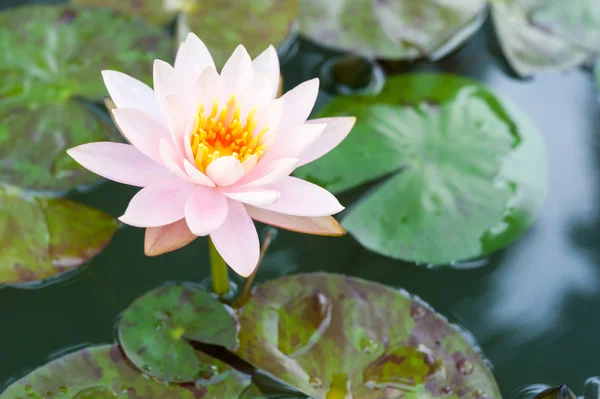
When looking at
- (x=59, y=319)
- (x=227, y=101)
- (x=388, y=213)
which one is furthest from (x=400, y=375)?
(x=59, y=319)

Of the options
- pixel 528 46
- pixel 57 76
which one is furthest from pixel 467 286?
pixel 57 76

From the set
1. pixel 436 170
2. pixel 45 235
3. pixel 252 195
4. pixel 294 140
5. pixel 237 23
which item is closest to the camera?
pixel 252 195

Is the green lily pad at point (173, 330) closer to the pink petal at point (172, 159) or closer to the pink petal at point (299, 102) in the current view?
the pink petal at point (172, 159)

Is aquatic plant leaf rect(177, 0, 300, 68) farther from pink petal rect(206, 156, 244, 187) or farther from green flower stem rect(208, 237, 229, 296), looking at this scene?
pink petal rect(206, 156, 244, 187)

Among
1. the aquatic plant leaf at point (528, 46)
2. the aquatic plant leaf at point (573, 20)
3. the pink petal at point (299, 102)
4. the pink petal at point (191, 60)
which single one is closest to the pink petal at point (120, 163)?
the pink petal at point (191, 60)

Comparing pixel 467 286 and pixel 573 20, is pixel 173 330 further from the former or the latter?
pixel 573 20

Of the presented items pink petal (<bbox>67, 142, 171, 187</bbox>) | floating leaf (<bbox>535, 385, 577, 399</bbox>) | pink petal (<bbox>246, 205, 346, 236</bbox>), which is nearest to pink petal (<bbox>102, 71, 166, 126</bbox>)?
pink petal (<bbox>67, 142, 171, 187</bbox>)
